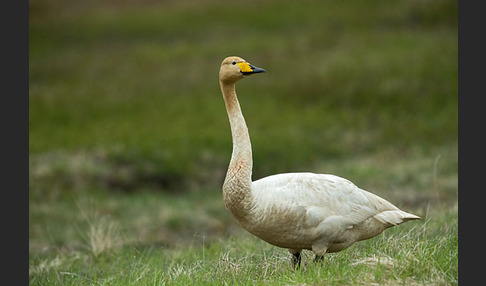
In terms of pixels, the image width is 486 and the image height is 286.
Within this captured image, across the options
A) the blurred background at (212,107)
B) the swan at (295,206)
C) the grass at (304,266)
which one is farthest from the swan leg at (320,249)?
the blurred background at (212,107)

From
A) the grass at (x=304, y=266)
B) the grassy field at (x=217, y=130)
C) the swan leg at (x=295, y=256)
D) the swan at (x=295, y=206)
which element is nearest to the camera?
the grass at (x=304, y=266)

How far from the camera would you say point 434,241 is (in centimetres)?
699

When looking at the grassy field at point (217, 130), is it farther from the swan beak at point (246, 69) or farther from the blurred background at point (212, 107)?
the swan beak at point (246, 69)

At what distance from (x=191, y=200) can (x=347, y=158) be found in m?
5.48

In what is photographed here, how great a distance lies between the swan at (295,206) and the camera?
22.2ft

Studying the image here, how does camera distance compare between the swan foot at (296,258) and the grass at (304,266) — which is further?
the swan foot at (296,258)

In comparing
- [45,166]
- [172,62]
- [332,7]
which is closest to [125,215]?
[45,166]

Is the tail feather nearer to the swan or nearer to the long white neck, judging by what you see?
the swan

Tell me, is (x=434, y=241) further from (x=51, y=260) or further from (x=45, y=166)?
(x=45, y=166)

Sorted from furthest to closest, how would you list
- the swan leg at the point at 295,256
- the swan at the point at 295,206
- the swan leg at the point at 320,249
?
the swan leg at the point at 295,256 < the swan leg at the point at 320,249 < the swan at the point at 295,206

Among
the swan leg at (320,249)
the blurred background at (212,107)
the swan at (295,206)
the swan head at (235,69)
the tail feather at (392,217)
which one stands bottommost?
the blurred background at (212,107)

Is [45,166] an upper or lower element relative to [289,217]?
lower

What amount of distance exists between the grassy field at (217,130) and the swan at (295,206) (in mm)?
295

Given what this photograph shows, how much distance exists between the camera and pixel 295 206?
673cm
